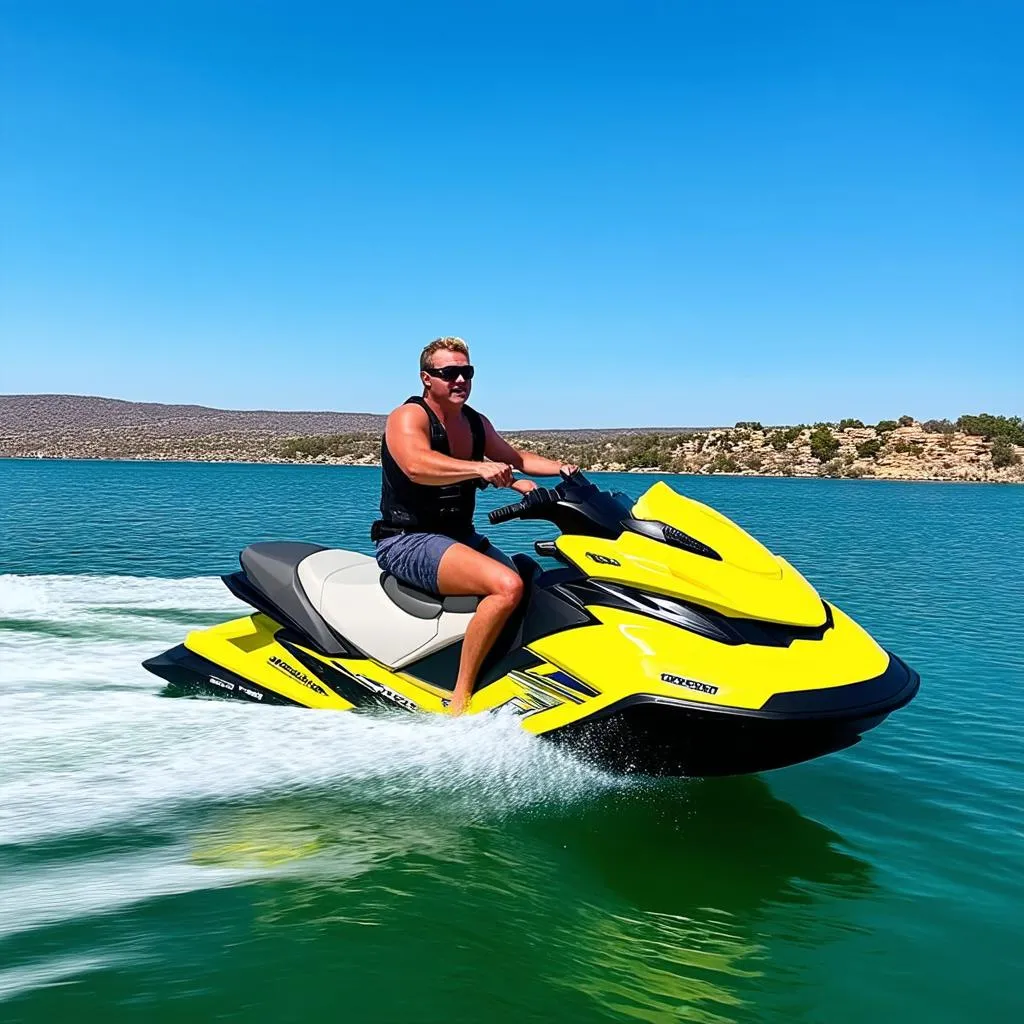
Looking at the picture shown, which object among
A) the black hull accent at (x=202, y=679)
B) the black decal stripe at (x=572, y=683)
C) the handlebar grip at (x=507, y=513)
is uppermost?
the handlebar grip at (x=507, y=513)

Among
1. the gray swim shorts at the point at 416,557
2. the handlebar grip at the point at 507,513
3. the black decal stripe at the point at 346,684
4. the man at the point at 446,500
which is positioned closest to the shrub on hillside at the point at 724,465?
the man at the point at 446,500

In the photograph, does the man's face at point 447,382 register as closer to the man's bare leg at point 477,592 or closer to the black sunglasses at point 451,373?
the black sunglasses at point 451,373

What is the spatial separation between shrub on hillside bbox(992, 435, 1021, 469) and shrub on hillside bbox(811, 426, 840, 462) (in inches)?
453

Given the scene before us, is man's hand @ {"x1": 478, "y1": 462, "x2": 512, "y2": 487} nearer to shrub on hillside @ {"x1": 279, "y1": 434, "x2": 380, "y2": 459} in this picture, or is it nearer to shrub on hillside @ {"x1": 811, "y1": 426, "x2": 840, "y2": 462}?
shrub on hillside @ {"x1": 811, "y1": 426, "x2": 840, "y2": 462}

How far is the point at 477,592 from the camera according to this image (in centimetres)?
A: 382

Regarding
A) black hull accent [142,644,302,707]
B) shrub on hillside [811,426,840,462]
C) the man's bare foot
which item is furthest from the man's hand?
shrub on hillside [811,426,840,462]

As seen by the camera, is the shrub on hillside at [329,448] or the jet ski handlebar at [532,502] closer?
the jet ski handlebar at [532,502]

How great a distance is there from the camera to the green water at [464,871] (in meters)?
2.39

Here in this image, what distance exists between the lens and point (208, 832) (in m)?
3.24

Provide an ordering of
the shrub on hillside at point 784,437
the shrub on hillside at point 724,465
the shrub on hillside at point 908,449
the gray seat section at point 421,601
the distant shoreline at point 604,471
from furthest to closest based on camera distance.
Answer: the shrub on hillside at point 784,437 → the shrub on hillside at point 724,465 → the shrub on hillside at point 908,449 → the distant shoreline at point 604,471 → the gray seat section at point 421,601

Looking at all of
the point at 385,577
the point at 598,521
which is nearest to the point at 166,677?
the point at 385,577

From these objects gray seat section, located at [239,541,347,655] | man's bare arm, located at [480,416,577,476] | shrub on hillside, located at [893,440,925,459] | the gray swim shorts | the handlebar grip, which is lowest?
gray seat section, located at [239,541,347,655]

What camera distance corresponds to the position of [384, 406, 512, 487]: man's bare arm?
370cm

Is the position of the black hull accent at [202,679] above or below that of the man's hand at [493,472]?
below
